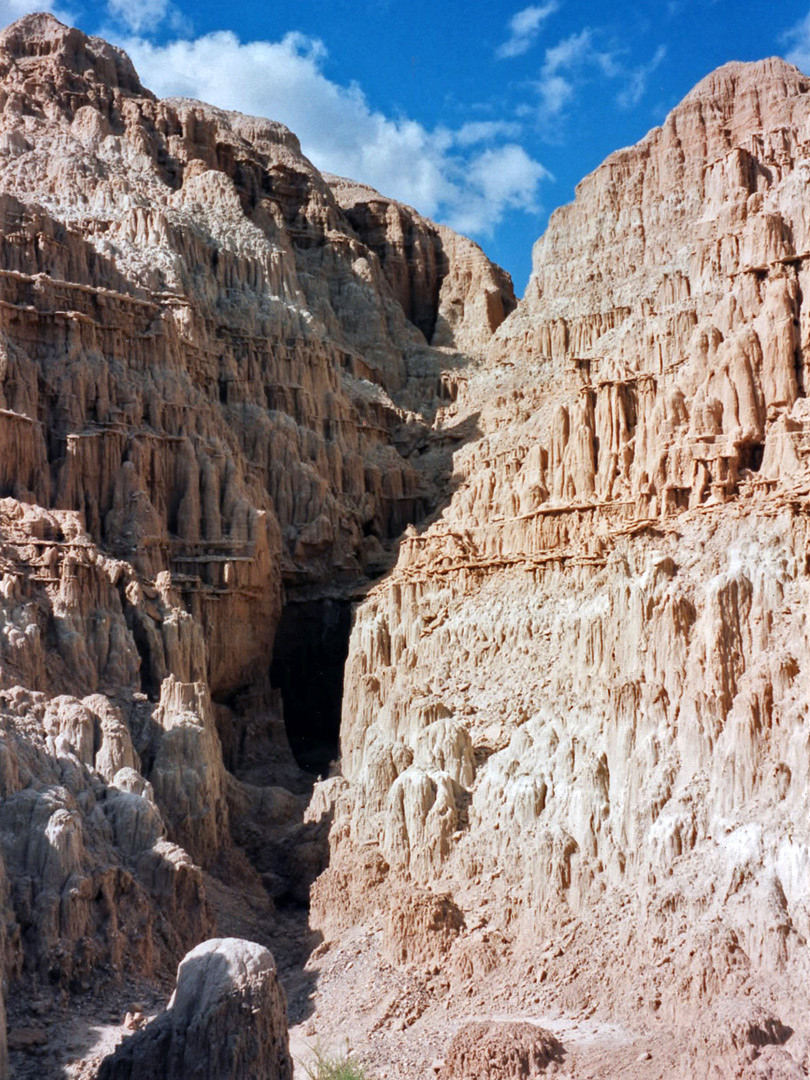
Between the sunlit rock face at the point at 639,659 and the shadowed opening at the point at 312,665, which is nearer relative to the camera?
the sunlit rock face at the point at 639,659

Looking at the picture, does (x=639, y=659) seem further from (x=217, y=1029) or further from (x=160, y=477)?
(x=160, y=477)

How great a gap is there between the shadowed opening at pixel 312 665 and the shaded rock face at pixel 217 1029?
37501mm

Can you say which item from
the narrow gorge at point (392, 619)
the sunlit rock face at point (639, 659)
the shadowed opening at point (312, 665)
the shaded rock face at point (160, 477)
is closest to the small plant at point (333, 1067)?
the narrow gorge at point (392, 619)

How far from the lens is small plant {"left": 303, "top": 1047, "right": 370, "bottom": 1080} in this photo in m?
35.0

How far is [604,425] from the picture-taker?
6144cm

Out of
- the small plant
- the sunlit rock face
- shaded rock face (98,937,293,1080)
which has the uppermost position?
the sunlit rock face

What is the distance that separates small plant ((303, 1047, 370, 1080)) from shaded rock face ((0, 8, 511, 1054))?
6780mm

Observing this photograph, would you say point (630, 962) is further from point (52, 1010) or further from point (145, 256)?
point (145, 256)

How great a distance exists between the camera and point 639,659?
46406mm

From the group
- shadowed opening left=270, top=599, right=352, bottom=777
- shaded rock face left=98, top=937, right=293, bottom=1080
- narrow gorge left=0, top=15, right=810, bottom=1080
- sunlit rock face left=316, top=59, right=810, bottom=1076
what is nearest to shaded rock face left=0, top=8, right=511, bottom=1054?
narrow gorge left=0, top=15, right=810, bottom=1080

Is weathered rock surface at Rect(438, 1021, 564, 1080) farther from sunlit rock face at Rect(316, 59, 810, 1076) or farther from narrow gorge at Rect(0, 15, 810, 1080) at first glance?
sunlit rock face at Rect(316, 59, 810, 1076)

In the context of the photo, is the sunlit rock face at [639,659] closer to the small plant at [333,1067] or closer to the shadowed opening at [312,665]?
the small plant at [333,1067]

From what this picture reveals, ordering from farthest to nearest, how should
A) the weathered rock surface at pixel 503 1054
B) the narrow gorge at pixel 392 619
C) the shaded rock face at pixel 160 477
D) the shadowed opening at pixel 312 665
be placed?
1. the shadowed opening at pixel 312 665
2. the shaded rock face at pixel 160 477
3. the narrow gorge at pixel 392 619
4. the weathered rock surface at pixel 503 1054

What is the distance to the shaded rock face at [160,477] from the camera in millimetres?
46812
